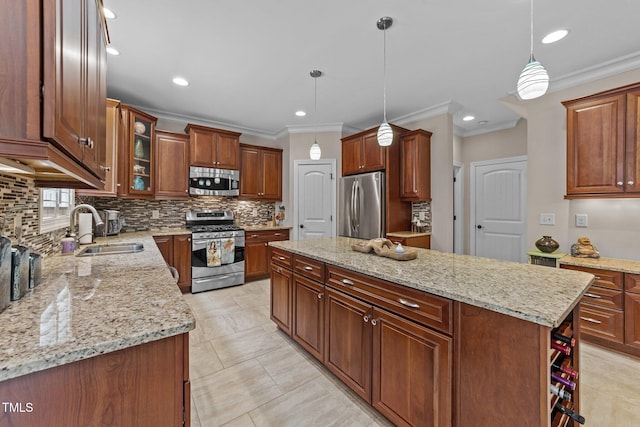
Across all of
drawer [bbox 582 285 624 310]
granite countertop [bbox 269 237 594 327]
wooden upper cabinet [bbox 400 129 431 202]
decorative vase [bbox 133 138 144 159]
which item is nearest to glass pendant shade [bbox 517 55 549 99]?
granite countertop [bbox 269 237 594 327]

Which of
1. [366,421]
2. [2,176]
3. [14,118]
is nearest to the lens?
[14,118]

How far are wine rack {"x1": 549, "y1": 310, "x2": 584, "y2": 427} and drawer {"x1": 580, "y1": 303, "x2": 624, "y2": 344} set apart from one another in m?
1.49

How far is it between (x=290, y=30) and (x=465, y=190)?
13.7 ft

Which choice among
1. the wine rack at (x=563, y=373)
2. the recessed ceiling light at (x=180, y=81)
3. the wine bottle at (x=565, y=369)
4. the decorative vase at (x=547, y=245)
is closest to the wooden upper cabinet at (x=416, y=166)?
the decorative vase at (x=547, y=245)

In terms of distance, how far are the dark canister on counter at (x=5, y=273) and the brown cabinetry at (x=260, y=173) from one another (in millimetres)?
3626

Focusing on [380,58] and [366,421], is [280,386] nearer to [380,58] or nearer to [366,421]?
[366,421]

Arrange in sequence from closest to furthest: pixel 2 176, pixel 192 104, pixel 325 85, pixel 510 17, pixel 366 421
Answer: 1. pixel 2 176
2. pixel 366 421
3. pixel 510 17
4. pixel 325 85
5. pixel 192 104

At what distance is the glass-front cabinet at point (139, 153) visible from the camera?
10.8ft

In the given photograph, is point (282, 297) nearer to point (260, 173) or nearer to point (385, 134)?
point (385, 134)

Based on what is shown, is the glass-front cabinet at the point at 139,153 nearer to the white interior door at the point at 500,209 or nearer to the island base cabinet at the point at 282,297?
the island base cabinet at the point at 282,297

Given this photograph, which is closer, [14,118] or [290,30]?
[14,118]

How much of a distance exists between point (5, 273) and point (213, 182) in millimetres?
3344

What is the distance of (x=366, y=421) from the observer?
155 cm

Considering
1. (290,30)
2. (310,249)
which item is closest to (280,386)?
(310,249)
